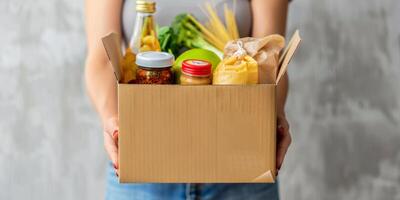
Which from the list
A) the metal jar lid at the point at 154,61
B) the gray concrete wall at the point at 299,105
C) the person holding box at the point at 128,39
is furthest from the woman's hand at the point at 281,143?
the gray concrete wall at the point at 299,105

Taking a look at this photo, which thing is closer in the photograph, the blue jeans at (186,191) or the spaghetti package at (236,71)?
the spaghetti package at (236,71)

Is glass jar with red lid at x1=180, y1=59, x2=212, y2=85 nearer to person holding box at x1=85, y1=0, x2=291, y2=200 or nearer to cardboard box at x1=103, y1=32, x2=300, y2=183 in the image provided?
cardboard box at x1=103, y1=32, x2=300, y2=183

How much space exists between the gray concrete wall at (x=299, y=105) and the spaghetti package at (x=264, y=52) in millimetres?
759

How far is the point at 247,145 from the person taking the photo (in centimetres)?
94

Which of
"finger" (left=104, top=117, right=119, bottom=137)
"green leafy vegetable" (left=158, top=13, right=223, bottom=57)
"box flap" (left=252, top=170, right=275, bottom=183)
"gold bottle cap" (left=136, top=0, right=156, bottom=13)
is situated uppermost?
"gold bottle cap" (left=136, top=0, right=156, bottom=13)

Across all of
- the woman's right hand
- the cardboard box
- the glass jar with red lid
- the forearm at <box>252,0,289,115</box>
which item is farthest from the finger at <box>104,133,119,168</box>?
the forearm at <box>252,0,289,115</box>

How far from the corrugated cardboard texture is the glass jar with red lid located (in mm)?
11

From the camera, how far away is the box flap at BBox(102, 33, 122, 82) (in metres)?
0.91

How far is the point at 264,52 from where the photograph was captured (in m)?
0.97

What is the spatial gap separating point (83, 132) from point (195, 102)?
0.95 metres

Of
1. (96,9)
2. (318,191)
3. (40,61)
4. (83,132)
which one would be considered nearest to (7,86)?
(40,61)

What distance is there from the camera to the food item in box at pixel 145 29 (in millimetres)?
1042

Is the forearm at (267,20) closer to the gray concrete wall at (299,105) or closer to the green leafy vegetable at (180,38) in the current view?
the green leafy vegetable at (180,38)

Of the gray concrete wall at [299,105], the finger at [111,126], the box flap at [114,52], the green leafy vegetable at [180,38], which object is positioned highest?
the box flap at [114,52]
